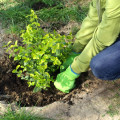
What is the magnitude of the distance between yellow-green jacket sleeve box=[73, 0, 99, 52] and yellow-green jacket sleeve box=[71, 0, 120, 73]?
0.37 m

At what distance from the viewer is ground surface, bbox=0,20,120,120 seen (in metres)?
1.80

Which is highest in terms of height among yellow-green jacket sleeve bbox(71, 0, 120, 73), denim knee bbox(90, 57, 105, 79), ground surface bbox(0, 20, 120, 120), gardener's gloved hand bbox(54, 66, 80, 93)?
yellow-green jacket sleeve bbox(71, 0, 120, 73)

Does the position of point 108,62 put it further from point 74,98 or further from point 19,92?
point 19,92

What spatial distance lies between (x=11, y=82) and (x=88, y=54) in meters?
1.08

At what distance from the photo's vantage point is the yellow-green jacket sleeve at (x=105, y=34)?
1.38 m

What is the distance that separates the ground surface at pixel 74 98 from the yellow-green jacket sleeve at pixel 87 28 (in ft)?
1.25

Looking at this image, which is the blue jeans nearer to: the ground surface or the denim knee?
the denim knee

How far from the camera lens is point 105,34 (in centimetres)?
154

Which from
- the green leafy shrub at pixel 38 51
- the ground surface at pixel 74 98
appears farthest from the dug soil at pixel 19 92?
the green leafy shrub at pixel 38 51

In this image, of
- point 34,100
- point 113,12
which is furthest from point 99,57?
point 34,100

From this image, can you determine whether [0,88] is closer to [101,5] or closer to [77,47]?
[77,47]

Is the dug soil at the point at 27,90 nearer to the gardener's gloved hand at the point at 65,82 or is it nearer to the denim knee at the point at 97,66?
the gardener's gloved hand at the point at 65,82

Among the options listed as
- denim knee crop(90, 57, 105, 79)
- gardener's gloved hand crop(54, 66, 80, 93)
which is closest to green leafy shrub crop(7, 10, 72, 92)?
gardener's gloved hand crop(54, 66, 80, 93)

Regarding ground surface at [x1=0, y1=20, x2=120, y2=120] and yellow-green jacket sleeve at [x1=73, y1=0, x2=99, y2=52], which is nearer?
ground surface at [x1=0, y1=20, x2=120, y2=120]
